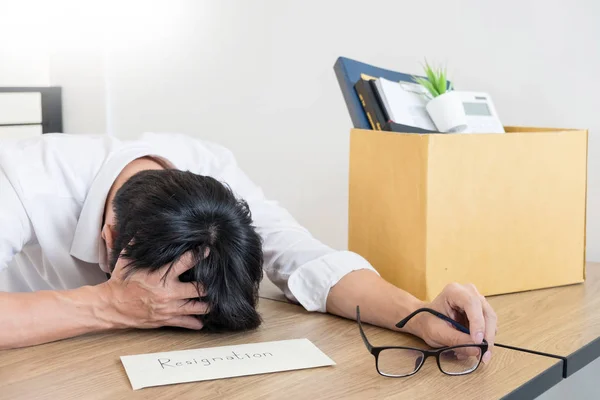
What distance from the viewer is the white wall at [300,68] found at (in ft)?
4.96

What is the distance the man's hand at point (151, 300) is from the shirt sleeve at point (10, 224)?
19 cm

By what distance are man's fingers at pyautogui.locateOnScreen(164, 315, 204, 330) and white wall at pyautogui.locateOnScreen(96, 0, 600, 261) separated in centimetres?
93

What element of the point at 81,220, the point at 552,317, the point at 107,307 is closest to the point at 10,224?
the point at 81,220

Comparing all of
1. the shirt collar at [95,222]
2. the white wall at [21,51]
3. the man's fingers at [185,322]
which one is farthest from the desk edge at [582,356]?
the white wall at [21,51]

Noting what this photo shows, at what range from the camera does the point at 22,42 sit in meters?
2.89

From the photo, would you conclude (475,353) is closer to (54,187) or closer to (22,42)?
(54,187)

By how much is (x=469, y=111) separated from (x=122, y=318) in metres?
0.74

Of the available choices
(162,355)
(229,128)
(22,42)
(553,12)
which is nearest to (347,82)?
(553,12)

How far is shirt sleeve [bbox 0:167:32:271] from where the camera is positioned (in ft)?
3.41

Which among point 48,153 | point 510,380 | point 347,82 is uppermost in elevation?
point 347,82

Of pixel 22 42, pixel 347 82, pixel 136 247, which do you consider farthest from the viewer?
pixel 22 42

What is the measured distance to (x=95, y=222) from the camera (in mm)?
1122

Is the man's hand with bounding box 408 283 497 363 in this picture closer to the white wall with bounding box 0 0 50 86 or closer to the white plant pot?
the white plant pot

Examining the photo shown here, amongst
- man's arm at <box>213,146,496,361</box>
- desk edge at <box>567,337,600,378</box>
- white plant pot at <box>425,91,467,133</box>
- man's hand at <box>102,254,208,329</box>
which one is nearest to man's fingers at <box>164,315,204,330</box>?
man's hand at <box>102,254,208,329</box>
